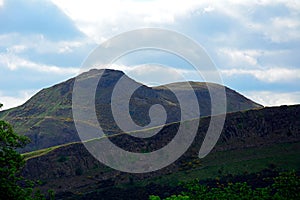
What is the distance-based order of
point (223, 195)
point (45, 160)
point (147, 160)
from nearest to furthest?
point (223, 195)
point (147, 160)
point (45, 160)

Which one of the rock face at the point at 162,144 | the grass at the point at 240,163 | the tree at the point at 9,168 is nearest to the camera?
the tree at the point at 9,168

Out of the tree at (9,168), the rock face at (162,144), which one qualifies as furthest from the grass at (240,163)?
the tree at (9,168)

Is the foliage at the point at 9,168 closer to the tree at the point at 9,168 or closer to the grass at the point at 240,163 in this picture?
the tree at the point at 9,168

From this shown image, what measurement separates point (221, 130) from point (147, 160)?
3013cm

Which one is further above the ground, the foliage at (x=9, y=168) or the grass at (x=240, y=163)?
the foliage at (x=9, y=168)

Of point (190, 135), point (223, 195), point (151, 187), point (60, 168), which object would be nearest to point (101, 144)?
point (60, 168)

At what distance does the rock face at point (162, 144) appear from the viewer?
5320 inches

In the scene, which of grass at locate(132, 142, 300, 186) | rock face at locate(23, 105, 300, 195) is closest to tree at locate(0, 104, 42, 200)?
grass at locate(132, 142, 300, 186)

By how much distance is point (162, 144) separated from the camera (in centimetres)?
15012

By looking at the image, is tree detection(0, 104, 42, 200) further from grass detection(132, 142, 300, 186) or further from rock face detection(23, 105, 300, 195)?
rock face detection(23, 105, 300, 195)

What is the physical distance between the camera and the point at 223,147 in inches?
5595

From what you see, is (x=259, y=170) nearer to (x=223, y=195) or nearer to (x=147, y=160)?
(x=147, y=160)

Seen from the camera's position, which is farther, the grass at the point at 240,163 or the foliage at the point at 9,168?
the grass at the point at 240,163

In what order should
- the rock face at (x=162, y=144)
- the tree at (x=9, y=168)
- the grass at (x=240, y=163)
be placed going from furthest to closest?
the rock face at (x=162, y=144)
the grass at (x=240, y=163)
the tree at (x=9, y=168)
